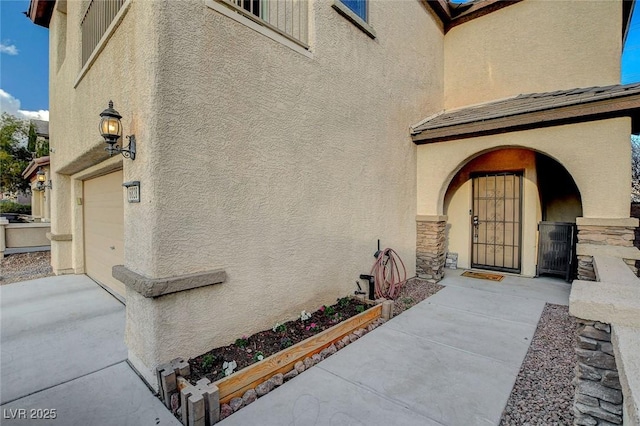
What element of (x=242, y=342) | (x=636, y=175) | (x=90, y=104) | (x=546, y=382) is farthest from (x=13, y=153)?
(x=636, y=175)

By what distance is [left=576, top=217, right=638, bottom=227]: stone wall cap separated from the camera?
476 cm

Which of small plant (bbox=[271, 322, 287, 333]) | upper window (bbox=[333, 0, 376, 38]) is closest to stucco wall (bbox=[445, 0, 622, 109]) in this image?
upper window (bbox=[333, 0, 376, 38])

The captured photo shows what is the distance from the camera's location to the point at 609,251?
15.7ft

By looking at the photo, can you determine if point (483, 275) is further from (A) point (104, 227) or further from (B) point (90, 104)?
(B) point (90, 104)

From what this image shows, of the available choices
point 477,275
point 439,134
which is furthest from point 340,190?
point 477,275

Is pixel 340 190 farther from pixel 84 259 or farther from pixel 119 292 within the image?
pixel 84 259

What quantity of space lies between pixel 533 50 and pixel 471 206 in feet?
13.9

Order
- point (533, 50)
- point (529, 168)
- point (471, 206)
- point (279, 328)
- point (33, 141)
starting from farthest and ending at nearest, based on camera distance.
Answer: point (33, 141), point (471, 206), point (533, 50), point (529, 168), point (279, 328)

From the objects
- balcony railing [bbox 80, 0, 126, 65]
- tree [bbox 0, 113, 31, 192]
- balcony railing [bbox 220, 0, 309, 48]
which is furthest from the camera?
tree [bbox 0, 113, 31, 192]

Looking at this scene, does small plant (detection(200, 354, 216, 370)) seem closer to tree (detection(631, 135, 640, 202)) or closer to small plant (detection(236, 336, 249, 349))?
small plant (detection(236, 336, 249, 349))

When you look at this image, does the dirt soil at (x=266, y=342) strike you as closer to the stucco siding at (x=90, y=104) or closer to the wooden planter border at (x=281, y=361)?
the wooden planter border at (x=281, y=361)

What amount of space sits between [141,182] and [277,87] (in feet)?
7.19

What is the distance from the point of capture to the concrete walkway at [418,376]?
251 centimetres

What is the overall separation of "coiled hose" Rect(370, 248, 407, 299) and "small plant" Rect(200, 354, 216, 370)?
329cm
